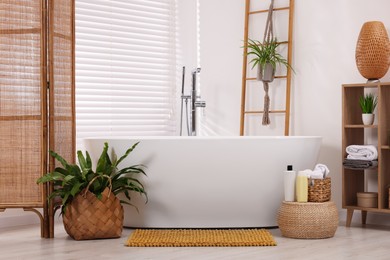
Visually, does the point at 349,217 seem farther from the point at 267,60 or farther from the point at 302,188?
the point at 267,60

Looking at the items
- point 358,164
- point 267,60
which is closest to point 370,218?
point 358,164

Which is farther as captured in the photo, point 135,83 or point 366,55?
point 135,83

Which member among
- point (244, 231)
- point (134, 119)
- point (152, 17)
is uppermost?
point (152, 17)

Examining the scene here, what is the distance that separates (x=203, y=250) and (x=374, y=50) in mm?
1978

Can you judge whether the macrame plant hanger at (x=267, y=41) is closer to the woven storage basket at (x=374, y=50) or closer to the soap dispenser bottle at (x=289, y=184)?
the woven storage basket at (x=374, y=50)

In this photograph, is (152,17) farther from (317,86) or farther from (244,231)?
(244,231)

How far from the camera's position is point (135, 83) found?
253 inches

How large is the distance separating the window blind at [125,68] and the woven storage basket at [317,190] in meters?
2.19

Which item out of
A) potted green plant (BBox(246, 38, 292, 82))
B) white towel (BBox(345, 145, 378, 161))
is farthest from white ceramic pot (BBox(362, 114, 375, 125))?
potted green plant (BBox(246, 38, 292, 82))

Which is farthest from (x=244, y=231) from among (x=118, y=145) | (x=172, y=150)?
(x=118, y=145)

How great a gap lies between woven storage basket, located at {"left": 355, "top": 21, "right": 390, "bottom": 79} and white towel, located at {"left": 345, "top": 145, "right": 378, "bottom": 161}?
1.71 feet

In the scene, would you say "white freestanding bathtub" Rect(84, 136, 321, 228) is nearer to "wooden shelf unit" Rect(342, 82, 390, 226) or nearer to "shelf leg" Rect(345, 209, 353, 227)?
"wooden shelf unit" Rect(342, 82, 390, 226)

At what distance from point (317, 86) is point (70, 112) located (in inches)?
80.0

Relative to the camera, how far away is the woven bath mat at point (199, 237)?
4293 mm
